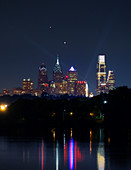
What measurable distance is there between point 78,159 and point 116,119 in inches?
2567

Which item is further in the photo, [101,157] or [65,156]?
[65,156]

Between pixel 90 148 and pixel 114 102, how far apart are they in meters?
60.5

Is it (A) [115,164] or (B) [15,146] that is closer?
(A) [115,164]

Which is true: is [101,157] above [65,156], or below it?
below

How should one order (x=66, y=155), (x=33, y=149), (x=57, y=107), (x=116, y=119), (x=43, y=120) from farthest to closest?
1. (x=57, y=107)
2. (x=43, y=120)
3. (x=116, y=119)
4. (x=33, y=149)
5. (x=66, y=155)

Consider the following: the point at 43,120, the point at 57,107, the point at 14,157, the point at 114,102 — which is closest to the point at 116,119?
the point at 114,102

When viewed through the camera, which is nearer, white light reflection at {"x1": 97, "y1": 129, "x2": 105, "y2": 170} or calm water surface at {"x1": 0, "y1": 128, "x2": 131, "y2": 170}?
white light reflection at {"x1": 97, "y1": 129, "x2": 105, "y2": 170}

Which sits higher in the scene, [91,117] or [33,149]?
[91,117]

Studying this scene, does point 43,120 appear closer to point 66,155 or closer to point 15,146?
point 15,146

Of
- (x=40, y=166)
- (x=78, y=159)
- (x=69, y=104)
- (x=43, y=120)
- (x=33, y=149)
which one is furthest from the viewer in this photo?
(x=69, y=104)

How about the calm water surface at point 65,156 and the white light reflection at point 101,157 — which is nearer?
the white light reflection at point 101,157

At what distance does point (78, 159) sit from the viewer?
47812 millimetres

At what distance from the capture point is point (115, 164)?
4391cm

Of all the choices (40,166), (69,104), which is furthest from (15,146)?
(69,104)
